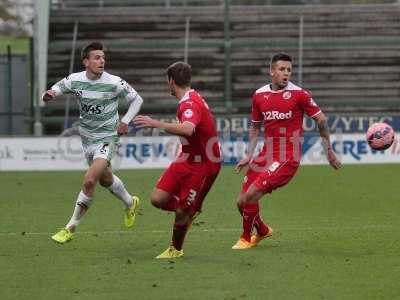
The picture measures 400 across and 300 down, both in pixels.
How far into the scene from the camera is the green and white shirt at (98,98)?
11.1 metres

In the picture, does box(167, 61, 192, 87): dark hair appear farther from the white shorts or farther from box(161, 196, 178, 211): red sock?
the white shorts

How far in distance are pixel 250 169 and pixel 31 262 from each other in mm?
2487

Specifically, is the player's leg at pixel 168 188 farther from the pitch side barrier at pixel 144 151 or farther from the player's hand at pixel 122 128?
the pitch side barrier at pixel 144 151

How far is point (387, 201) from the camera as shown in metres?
15.5

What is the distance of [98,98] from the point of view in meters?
11.1

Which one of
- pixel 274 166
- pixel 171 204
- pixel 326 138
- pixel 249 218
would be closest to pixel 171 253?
pixel 171 204

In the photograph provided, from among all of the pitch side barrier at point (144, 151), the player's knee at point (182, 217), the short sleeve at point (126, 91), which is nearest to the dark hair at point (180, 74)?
the player's knee at point (182, 217)

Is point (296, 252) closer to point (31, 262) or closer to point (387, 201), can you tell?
point (31, 262)

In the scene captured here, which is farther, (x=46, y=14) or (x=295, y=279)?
(x=46, y=14)

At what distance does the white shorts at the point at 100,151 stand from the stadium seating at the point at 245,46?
18.6 meters

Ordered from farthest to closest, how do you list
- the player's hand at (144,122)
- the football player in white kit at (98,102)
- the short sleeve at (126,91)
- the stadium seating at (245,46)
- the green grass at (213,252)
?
the stadium seating at (245,46), the short sleeve at (126,91), the football player in white kit at (98,102), the player's hand at (144,122), the green grass at (213,252)

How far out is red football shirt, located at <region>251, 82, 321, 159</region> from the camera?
34.4ft

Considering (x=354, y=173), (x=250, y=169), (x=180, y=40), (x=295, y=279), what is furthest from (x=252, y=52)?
(x=295, y=279)

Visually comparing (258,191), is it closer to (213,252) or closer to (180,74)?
(213,252)
